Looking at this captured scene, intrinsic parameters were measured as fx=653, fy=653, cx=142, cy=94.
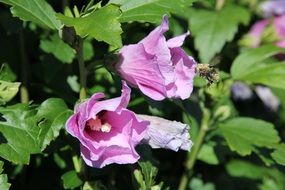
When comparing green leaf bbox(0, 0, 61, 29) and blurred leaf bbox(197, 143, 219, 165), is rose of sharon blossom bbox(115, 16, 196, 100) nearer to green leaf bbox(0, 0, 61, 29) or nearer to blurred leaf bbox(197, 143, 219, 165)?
green leaf bbox(0, 0, 61, 29)

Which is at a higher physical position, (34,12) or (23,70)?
(34,12)

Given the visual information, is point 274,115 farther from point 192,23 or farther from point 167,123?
point 167,123

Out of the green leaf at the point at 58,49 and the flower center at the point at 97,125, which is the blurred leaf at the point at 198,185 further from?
the flower center at the point at 97,125

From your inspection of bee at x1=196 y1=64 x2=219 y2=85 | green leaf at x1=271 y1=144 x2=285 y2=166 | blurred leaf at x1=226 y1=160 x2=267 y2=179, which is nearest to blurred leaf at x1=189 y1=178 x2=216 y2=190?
blurred leaf at x1=226 y1=160 x2=267 y2=179

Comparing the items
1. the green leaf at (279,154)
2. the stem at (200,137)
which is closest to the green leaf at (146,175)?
the green leaf at (279,154)

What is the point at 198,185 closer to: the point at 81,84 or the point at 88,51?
the point at 88,51

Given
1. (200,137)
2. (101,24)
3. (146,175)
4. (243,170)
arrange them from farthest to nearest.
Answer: (243,170), (200,137), (146,175), (101,24)

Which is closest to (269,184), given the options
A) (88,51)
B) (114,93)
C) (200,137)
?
(200,137)
